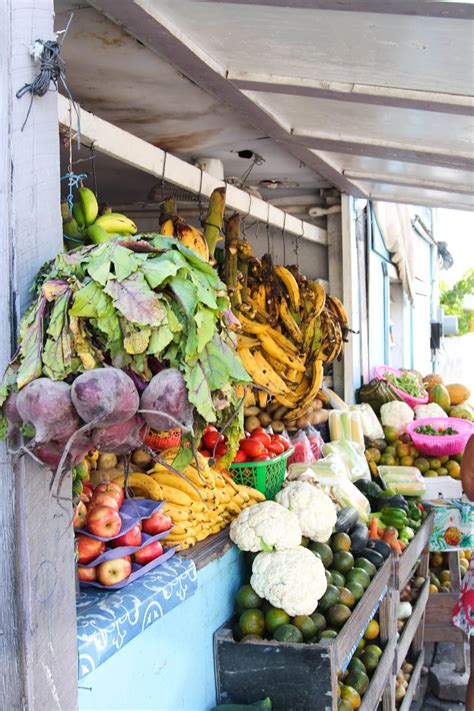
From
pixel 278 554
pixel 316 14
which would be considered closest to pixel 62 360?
pixel 316 14

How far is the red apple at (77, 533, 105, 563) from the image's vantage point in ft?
A: 7.61

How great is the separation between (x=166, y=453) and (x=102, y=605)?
954 millimetres

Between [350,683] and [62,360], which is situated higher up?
[62,360]

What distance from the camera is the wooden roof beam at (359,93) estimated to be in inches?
120

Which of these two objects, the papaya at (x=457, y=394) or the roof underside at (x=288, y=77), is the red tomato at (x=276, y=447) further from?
the papaya at (x=457, y=394)

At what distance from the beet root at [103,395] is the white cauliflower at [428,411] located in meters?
5.48

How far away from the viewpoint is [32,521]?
1689 millimetres

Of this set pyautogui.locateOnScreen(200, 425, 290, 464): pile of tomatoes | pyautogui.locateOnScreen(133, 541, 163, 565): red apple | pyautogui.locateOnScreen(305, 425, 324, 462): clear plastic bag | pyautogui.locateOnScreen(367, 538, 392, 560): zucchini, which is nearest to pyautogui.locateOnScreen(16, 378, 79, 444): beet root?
pyautogui.locateOnScreen(133, 541, 163, 565): red apple

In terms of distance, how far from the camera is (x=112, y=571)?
2348mm

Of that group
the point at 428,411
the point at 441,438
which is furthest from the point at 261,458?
the point at 428,411

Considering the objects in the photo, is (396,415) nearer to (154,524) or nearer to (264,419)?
(264,419)

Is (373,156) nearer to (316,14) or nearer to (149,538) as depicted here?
(316,14)

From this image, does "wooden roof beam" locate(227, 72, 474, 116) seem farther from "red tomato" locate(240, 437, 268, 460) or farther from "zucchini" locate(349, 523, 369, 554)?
"zucchini" locate(349, 523, 369, 554)

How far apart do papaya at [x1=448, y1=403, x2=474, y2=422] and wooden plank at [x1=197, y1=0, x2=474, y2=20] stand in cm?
512
